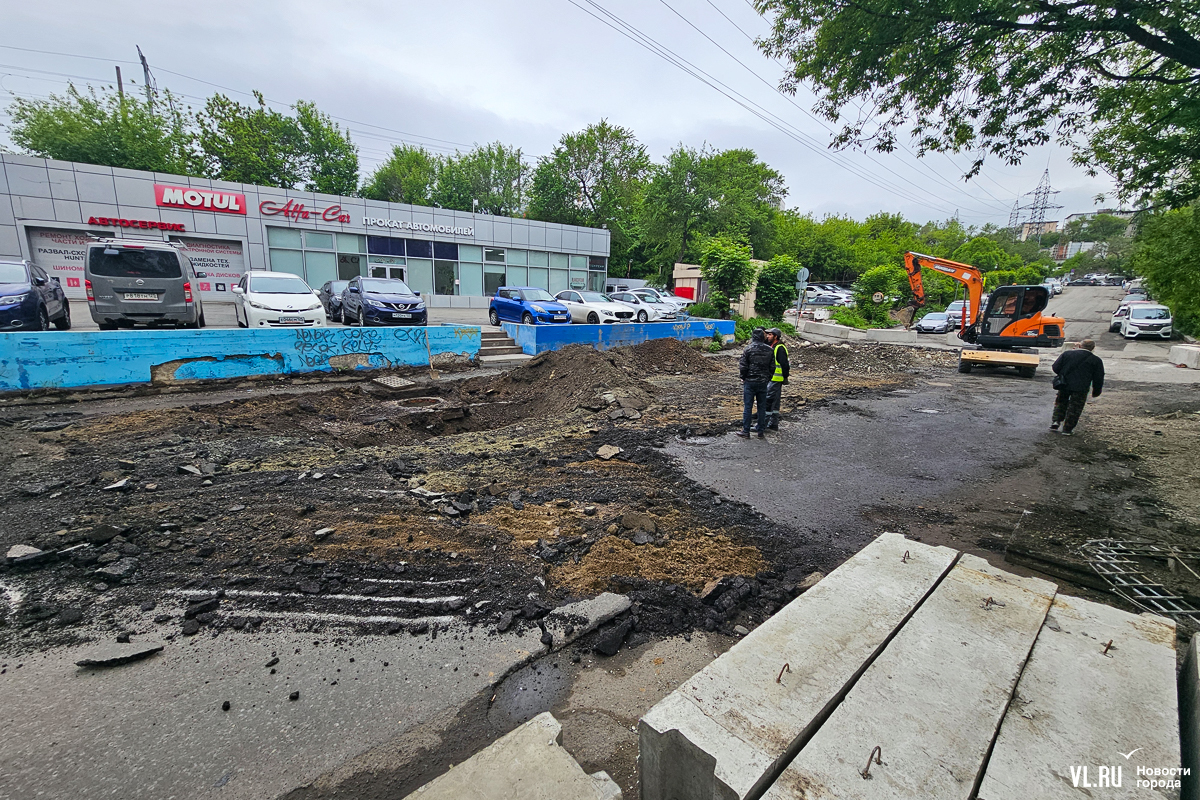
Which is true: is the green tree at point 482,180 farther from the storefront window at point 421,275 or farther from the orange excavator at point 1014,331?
the orange excavator at point 1014,331

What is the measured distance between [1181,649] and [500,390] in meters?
9.45

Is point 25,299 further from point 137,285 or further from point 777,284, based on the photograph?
point 777,284

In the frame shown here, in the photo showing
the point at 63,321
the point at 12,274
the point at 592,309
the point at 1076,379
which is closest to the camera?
the point at 1076,379

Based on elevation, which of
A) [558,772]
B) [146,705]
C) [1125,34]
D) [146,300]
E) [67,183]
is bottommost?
[146,705]

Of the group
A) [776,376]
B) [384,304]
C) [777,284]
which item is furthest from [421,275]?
[776,376]

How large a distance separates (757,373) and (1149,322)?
29778 millimetres

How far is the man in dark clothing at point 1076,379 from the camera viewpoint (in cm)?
789

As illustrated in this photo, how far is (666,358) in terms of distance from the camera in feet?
47.5

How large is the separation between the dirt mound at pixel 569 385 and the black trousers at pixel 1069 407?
7.14 meters

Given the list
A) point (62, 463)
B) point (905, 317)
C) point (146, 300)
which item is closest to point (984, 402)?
point (62, 463)

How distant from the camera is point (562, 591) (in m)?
3.58

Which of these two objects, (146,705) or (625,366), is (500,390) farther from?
(146,705)

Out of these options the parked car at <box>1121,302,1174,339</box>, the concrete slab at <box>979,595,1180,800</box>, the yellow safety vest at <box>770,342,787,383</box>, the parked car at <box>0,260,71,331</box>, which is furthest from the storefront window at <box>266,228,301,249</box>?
the parked car at <box>1121,302,1174,339</box>

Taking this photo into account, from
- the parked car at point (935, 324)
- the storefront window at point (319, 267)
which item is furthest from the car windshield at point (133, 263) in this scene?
the parked car at point (935, 324)
